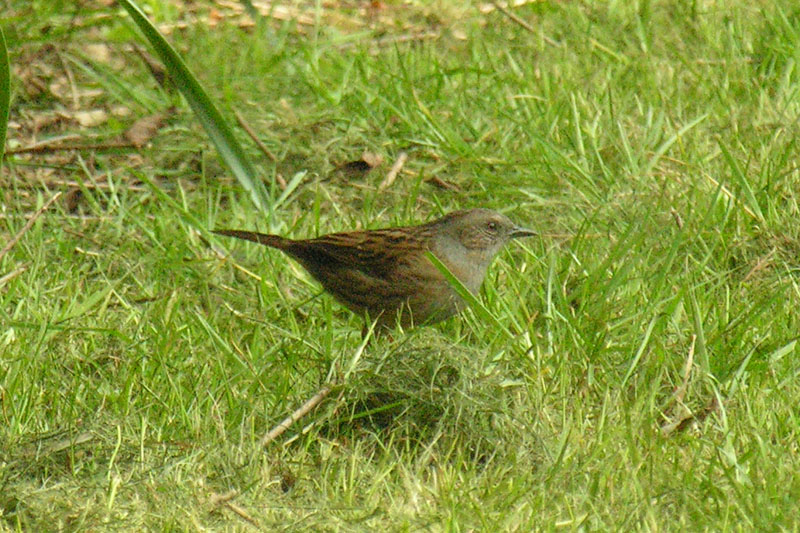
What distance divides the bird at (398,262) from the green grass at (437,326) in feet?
0.46

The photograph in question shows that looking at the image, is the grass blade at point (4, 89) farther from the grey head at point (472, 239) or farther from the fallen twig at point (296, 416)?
the grey head at point (472, 239)

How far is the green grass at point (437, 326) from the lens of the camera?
4055 mm

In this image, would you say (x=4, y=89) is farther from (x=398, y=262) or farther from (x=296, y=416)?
(x=398, y=262)

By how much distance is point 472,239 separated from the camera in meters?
5.60

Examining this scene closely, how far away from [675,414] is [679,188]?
1.85m

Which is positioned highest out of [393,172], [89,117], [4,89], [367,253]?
[4,89]

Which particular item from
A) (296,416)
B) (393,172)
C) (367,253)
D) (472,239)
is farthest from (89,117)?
(296,416)

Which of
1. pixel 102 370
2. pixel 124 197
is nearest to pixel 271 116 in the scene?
pixel 124 197

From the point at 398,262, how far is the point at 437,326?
0.31 metres

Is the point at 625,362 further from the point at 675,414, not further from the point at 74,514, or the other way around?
the point at 74,514

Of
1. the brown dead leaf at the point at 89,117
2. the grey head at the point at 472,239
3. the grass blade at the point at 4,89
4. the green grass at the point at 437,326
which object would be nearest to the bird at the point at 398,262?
→ the grey head at the point at 472,239

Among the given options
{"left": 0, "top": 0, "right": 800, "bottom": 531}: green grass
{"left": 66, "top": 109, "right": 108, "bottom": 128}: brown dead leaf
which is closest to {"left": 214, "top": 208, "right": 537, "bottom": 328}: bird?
{"left": 0, "top": 0, "right": 800, "bottom": 531}: green grass

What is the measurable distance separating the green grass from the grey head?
5.2 inches

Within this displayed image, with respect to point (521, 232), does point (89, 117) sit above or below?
below
